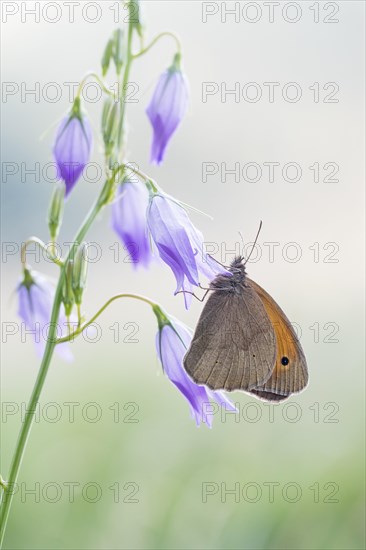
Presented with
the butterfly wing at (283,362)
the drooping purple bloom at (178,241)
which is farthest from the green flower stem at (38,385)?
the butterfly wing at (283,362)

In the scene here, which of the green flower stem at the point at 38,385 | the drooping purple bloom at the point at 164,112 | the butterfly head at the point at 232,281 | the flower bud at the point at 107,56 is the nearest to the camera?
the green flower stem at the point at 38,385

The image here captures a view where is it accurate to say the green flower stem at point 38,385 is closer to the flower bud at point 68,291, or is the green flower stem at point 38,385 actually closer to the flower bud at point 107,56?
the flower bud at point 68,291

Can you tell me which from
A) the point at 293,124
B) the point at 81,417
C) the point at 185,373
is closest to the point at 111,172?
the point at 185,373

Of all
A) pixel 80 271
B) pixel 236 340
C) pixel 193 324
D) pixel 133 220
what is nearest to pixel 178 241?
pixel 80 271

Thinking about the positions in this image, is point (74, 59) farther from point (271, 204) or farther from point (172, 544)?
point (172, 544)

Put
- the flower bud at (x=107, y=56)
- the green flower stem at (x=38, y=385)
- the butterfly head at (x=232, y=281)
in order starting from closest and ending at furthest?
Answer: 1. the green flower stem at (x=38, y=385)
2. the flower bud at (x=107, y=56)
3. the butterfly head at (x=232, y=281)

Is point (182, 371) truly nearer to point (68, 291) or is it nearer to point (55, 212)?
point (68, 291)
